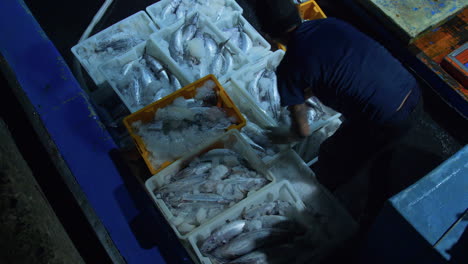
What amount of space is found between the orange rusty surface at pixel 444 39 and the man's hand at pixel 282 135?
2454 mm

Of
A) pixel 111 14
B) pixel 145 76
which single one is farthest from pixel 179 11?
pixel 111 14

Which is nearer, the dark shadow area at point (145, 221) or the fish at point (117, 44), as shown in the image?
the dark shadow area at point (145, 221)

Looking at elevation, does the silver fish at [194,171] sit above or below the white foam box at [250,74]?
below

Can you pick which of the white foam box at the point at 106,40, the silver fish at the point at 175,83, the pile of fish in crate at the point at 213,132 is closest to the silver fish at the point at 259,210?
the pile of fish in crate at the point at 213,132

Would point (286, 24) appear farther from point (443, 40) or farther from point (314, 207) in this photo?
point (443, 40)

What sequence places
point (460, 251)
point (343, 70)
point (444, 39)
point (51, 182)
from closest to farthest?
point (460, 251), point (343, 70), point (51, 182), point (444, 39)

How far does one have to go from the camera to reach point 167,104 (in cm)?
307

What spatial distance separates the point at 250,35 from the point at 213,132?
158 cm

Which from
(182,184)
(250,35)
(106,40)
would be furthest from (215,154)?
(106,40)

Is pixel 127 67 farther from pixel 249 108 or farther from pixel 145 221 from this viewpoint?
pixel 145 221

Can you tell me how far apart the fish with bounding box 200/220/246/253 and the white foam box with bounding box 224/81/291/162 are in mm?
855

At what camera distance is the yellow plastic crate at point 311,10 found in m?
4.23

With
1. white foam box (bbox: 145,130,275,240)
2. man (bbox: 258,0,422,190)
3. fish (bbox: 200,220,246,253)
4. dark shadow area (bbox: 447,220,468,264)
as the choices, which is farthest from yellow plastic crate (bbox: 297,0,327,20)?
dark shadow area (bbox: 447,220,468,264)

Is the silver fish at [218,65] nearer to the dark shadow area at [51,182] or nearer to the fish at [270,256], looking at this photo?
the fish at [270,256]
